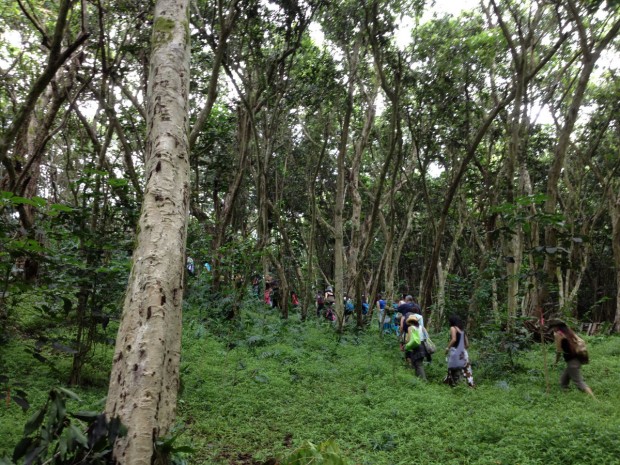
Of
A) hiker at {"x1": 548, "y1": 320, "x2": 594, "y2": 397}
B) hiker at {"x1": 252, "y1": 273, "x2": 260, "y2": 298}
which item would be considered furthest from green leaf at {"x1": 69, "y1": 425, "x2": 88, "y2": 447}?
hiker at {"x1": 252, "y1": 273, "x2": 260, "y2": 298}

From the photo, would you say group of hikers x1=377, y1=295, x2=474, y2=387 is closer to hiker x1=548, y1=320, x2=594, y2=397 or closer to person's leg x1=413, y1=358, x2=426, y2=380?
person's leg x1=413, y1=358, x2=426, y2=380

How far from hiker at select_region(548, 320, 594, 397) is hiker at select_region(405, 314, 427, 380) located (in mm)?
2439

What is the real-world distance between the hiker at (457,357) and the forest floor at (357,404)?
40 cm

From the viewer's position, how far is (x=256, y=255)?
9922mm

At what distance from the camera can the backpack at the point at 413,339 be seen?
8.99 m

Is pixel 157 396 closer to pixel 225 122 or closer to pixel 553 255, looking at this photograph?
pixel 553 255

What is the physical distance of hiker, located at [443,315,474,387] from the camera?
842cm

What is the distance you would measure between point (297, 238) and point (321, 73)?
10.9 m

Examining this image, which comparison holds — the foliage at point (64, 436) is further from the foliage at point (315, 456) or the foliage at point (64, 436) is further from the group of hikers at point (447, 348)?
the group of hikers at point (447, 348)

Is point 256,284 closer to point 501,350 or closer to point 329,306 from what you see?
point 329,306

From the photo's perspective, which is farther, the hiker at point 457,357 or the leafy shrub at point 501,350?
the leafy shrub at point 501,350

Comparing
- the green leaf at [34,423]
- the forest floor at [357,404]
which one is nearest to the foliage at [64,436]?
the green leaf at [34,423]

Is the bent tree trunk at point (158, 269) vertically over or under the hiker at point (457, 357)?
over

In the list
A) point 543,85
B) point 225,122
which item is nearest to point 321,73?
point 225,122
